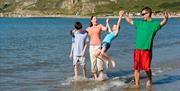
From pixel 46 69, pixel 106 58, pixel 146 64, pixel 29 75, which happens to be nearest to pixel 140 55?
pixel 146 64

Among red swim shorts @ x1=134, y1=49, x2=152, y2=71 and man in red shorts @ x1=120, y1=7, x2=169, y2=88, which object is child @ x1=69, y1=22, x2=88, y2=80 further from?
red swim shorts @ x1=134, y1=49, x2=152, y2=71

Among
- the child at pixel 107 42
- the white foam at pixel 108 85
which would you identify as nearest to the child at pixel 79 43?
the child at pixel 107 42

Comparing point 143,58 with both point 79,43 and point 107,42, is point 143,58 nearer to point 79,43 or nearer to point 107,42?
point 107,42

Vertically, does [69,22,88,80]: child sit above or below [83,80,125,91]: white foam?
above

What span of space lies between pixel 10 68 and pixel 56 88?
7397 millimetres

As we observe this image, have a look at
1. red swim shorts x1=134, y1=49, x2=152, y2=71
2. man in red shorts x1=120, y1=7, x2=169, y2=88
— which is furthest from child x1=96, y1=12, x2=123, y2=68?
red swim shorts x1=134, y1=49, x2=152, y2=71

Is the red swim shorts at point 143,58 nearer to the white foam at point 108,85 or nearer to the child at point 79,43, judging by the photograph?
the white foam at point 108,85

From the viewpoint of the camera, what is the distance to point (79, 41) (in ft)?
60.4

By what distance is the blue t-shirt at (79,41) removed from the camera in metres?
18.4

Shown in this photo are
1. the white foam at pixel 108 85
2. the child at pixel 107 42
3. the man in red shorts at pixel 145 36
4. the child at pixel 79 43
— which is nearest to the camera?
the man in red shorts at pixel 145 36

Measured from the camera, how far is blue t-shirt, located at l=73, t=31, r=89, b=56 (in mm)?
18391

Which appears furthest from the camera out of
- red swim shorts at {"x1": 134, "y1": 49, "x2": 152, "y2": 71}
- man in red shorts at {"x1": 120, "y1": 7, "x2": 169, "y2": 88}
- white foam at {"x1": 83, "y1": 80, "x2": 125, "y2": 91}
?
white foam at {"x1": 83, "y1": 80, "x2": 125, "y2": 91}

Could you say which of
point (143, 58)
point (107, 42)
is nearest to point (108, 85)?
point (107, 42)

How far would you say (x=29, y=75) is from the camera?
21.2 m
